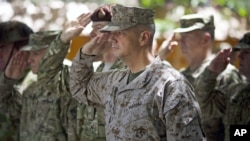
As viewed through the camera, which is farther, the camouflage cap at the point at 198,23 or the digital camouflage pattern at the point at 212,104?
the camouflage cap at the point at 198,23

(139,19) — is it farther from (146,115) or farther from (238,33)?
(238,33)

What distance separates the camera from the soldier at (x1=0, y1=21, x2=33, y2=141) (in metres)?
6.12

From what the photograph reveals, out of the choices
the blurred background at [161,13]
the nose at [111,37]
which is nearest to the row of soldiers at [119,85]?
the nose at [111,37]

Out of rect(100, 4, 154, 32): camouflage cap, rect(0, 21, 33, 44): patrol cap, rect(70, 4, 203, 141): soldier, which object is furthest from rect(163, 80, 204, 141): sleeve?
rect(0, 21, 33, 44): patrol cap

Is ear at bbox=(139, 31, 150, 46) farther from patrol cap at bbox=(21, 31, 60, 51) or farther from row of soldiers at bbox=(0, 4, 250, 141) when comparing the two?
patrol cap at bbox=(21, 31, 60, 51)

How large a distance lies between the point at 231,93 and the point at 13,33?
195 cm

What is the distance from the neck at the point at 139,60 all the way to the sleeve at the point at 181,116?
30cm

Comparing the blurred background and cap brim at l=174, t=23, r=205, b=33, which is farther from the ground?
cap brim at l=174, t=23, r=205, b=33

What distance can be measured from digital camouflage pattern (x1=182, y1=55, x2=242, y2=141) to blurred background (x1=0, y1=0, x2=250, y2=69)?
1.47m

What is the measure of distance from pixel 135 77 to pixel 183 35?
7.12 feet

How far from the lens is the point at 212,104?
5750mm

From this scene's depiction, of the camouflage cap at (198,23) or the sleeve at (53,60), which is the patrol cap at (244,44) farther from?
the sleeve at (53,60)

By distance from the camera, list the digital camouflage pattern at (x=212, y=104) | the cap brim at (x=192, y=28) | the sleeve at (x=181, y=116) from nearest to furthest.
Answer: the sleeve at (x=181, y=116) < the digital camouflage pattern at (x=212, y=104) < the cap brim at (x=192, y=28)

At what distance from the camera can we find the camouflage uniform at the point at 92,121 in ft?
16.7
